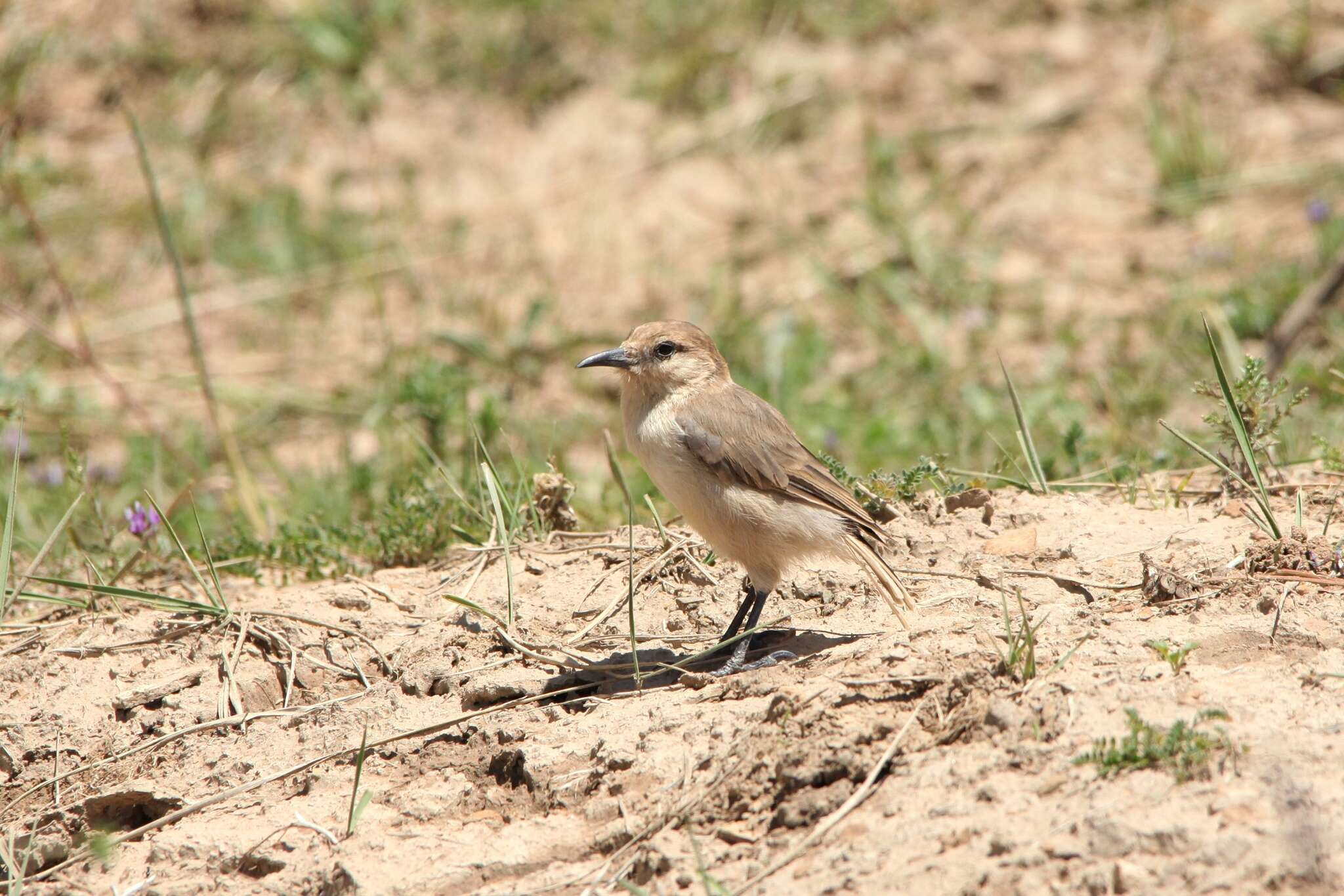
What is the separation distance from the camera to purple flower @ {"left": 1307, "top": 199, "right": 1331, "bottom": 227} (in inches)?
351

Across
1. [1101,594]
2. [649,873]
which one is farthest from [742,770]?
[1101,594]

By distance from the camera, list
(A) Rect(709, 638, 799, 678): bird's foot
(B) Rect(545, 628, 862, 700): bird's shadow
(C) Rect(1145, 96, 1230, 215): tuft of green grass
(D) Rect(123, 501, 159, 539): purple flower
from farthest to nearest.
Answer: (C) Rect(1145, 96, 1230, 215): tuft of green grass, (D) Rect(123, 501, 159, 539): purple flower, (B) Rect(545, 628, 862, 700): bird's shadow, (A) Rect(709, 638, 799, 678): bird's foot

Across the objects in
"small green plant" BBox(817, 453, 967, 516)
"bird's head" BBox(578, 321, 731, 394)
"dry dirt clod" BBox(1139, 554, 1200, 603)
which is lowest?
"dry dirt clod" BBox(1139, 554, 1200, 603)

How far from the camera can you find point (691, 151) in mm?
10688

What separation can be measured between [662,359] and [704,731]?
1.94m

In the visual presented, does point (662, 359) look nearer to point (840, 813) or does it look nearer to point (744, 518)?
point (744, 518)

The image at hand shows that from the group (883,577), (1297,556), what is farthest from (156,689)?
(1297,556)

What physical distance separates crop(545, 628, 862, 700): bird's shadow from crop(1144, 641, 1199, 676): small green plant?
3.59ft

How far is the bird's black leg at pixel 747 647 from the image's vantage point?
4.73 metres

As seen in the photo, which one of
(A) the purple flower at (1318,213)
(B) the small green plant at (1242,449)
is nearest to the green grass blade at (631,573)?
(B) the small green plant at (1242,449)

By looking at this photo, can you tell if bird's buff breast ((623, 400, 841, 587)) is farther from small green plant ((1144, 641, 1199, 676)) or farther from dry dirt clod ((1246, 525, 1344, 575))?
dry dirt clod ((1246, 525, 1344, 575))

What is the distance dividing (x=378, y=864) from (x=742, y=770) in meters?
1.11

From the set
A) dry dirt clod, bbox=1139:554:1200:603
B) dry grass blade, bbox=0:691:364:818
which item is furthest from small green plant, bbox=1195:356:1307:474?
dry grass blade, bbox=0:691:364:818

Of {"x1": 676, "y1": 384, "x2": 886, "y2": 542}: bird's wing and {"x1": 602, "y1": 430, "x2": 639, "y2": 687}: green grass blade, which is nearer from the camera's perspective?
{"x1": 602, "y1": 430, "x2": 639, "y2": 687}: green grass blade
